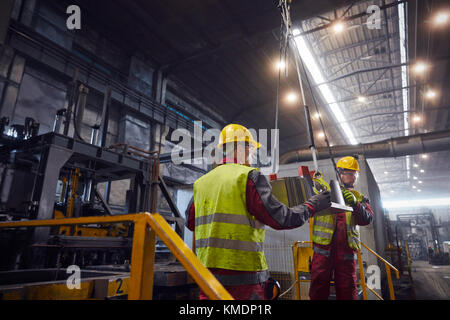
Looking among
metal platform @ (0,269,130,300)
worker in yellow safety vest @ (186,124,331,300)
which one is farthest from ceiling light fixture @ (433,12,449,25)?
metal platform @ (0,269,130,300)

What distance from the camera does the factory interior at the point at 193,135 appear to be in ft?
6.62

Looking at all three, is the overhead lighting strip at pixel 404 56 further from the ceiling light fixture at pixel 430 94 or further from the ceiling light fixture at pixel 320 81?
the ceiling light fixture at pixel 320 81

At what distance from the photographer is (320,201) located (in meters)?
2.18

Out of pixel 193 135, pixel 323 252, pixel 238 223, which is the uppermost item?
pixel 193 135

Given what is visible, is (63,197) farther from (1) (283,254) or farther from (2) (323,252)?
(1) (283,254)

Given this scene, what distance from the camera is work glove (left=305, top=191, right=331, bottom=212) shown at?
2.15 m

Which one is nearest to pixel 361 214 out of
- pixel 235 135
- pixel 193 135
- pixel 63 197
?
pixel 235 135

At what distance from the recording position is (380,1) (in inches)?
346

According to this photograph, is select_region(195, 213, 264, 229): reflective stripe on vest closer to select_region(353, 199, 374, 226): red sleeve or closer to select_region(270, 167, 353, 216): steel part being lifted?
select_region(270, 167, 353, 216): steel part being lifted

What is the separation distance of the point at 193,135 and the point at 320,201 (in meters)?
11.3

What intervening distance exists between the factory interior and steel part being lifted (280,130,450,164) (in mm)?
62

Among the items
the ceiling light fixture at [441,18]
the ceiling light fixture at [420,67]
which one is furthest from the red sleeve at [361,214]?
the ceiling light fixture at [420,67]

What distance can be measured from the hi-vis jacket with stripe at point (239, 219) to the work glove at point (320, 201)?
0.23 meters
